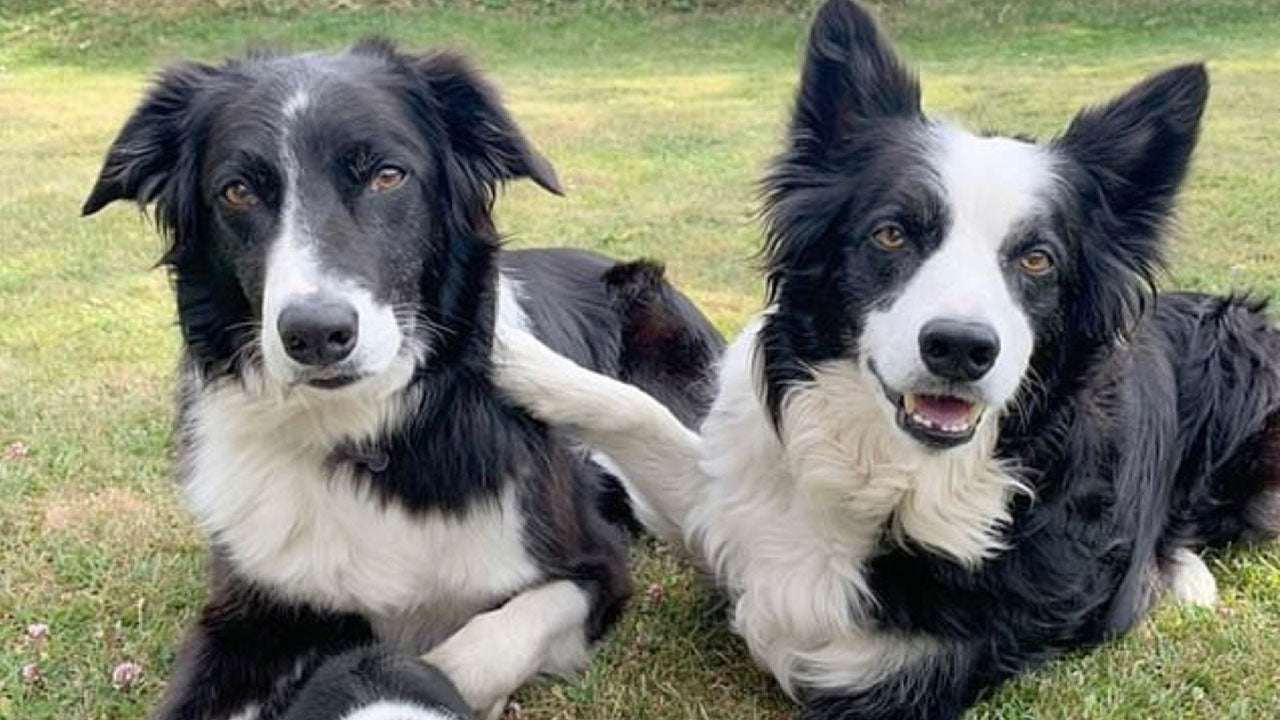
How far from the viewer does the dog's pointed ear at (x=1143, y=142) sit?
10.5ft

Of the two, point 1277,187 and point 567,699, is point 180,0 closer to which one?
point 1277,187

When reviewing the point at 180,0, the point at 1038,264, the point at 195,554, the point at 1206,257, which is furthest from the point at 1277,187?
the point at 180,0

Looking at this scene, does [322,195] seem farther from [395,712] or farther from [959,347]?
[959,347]

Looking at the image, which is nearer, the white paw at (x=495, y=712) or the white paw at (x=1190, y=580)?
the white paw at (x=495, y=712)

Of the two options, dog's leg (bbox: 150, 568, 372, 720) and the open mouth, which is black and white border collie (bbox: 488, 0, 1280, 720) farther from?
→ dog's leg (bbox: 150, 568, 372, 720)

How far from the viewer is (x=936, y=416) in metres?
3.07

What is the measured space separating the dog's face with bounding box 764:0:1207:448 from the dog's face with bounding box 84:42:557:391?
0.72 meters

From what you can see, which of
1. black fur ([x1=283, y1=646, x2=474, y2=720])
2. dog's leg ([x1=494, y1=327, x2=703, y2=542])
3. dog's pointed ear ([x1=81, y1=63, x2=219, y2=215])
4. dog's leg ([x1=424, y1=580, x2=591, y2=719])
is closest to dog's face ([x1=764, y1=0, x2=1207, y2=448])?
dog's leg ([x1=494, y1=327, x2=703, y2=542])

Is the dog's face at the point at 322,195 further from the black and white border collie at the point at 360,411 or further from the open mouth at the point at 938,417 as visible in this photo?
the open mouth at the point at 938,417

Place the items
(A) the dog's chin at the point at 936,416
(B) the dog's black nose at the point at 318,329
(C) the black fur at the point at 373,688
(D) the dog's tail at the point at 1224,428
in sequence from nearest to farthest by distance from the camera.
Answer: (B) the dog's black nose at the point at 318,329 < (C) the black fur at the point at 373,688 < (A) the dog's chin at the point at 936,416 < (D) the dog's tail at the point at 1224,428

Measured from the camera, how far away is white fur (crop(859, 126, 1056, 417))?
294cm

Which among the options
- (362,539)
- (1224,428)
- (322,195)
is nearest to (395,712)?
(362,539)

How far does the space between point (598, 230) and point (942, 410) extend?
6147mm

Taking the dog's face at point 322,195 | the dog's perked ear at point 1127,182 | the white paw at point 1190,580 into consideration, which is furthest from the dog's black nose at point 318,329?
the white paw at point 1190,580
